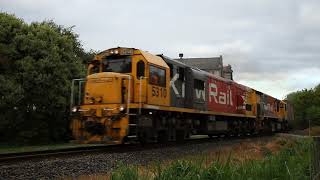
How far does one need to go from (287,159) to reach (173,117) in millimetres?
10395

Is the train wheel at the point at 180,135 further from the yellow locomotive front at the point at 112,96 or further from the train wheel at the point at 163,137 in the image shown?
the yellow locomotive front at the point at 112,96

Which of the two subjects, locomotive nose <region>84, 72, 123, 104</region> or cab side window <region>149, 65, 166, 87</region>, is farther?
cab side window <region>149, 65, 166, 87</region>

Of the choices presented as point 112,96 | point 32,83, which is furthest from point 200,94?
point 32,83

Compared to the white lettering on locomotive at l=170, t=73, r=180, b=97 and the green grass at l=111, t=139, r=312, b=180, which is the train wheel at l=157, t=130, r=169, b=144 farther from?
the green grass at l=111, t=139, r=312, b=180

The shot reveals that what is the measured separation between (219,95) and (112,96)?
9989 mm

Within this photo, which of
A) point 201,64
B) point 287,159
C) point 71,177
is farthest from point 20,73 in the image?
point 201,64

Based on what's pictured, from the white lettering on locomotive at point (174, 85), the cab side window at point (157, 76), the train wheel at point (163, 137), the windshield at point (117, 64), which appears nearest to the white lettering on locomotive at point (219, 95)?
the white lettering on locomotive at point (174, 85)

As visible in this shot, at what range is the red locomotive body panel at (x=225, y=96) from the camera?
79.1 ft

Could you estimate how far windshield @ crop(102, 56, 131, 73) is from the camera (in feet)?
57.8

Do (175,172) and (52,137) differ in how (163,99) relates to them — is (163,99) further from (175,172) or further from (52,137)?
(52,137)

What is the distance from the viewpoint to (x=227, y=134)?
2783 cm

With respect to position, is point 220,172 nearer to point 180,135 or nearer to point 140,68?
point 140,68

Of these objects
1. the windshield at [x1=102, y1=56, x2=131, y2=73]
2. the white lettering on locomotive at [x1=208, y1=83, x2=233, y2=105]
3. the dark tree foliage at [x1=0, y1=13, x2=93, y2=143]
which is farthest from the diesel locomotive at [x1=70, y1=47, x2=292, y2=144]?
the dark tree foliage at [x1=0, y1=13, x2=93, y2=143]

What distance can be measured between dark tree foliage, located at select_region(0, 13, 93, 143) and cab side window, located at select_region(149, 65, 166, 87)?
10.4 meters
